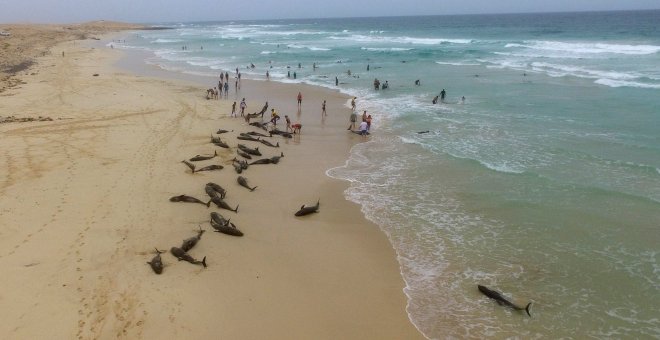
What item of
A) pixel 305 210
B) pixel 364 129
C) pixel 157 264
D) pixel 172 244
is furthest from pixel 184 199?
pixel 364 129

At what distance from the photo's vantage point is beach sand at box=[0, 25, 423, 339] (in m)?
8.55

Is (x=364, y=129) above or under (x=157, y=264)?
above

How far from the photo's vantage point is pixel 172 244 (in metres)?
11.1

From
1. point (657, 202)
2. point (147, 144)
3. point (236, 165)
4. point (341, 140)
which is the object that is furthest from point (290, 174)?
point (657, 202)

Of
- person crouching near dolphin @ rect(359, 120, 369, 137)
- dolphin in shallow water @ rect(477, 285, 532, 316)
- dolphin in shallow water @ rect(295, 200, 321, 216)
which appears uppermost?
person crouching near dolphin @ rect(359, 120, 369, 137)

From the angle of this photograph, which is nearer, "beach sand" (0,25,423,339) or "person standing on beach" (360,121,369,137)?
"beach sand" (0,25,423,339)

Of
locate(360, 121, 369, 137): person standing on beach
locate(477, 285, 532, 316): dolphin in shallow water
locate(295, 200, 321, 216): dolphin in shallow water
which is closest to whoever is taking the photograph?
locate(477, 285, 532, 316): dolphin in shallow water

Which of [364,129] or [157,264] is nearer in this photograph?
[157,264]

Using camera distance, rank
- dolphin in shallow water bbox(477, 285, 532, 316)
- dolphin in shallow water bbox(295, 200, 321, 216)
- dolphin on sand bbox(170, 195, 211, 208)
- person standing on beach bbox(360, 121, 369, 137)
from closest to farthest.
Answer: dolphin in shallow water bbox(477, 285, 532, 316) → dolphin in shallow water bbox(295, 200, 321, 216) → dolphin on sand bbox(170, 195, 211, 208) → person standing on beach bbox(360, 121, 369, 137)

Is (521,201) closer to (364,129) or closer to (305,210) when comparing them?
(305,210)

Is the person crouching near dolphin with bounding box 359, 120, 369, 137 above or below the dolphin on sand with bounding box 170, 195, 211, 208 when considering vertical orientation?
above

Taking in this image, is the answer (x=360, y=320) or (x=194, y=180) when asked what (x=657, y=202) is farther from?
(x=194, y=180)

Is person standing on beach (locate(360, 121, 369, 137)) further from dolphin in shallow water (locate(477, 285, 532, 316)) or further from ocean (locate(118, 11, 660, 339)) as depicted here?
dolphin in shallow water (locate(477, 285, 532, 316))

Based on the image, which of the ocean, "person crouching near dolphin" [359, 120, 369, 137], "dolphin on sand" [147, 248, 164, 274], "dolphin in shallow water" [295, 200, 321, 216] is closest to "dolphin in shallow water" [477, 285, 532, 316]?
the ocean
